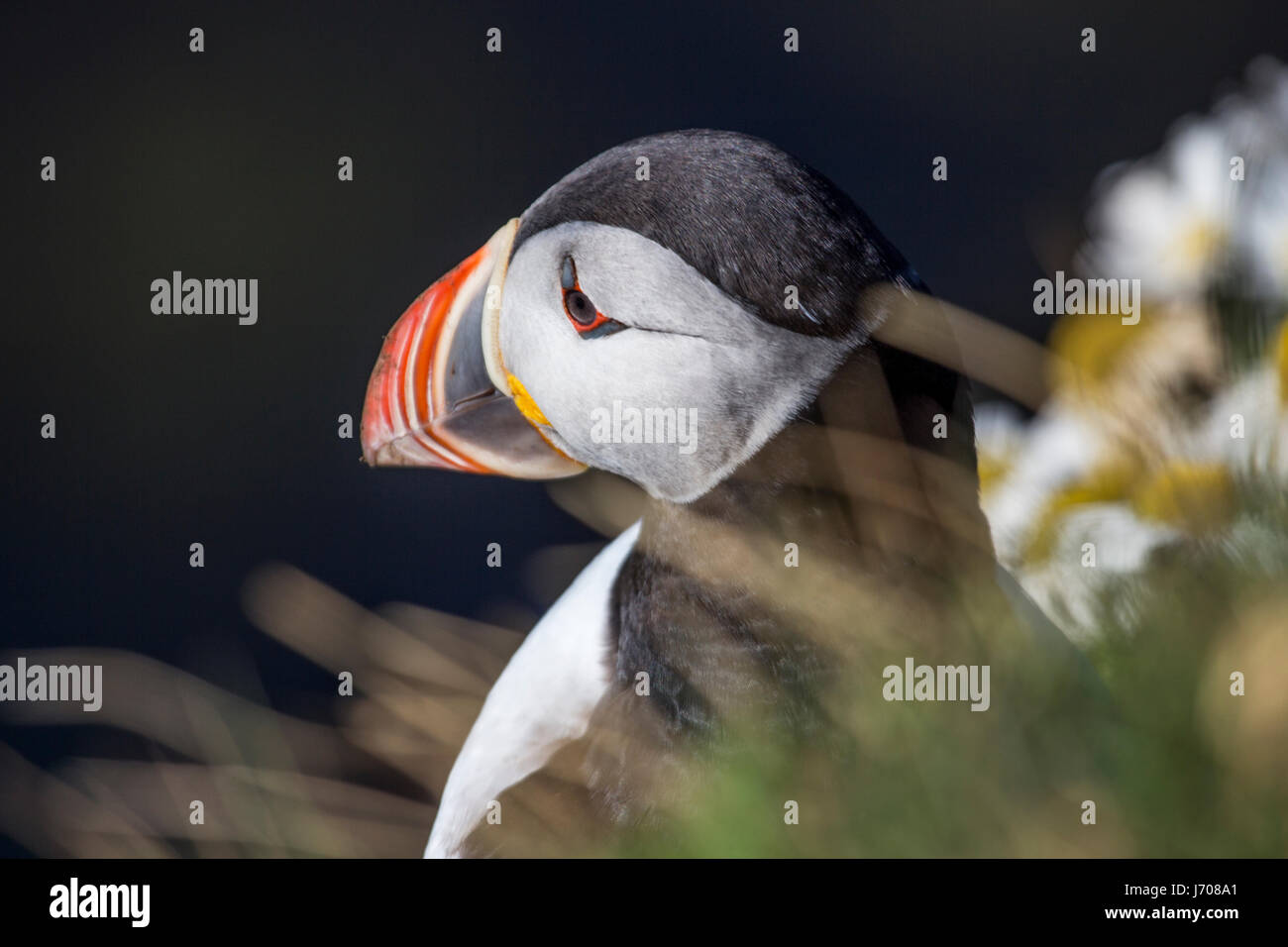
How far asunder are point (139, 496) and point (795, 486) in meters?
1.25

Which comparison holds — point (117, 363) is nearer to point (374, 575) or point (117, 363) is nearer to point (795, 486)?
point (374, 575)

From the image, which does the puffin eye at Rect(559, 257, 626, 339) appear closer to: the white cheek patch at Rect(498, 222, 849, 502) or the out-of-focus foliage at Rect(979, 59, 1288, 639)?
the white cheek patch at Rect(498, 222, 849, 502)

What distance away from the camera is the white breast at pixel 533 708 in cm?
102

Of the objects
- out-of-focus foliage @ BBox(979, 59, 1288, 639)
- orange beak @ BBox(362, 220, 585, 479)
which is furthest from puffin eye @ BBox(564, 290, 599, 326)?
out-of-focus foliage @ BBox(979, 59, 1288, 639)

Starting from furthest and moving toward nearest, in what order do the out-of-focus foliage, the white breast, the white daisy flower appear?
the white breast, the white daisy flower, the out-of-focus foliage

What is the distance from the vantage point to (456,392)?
1108 millimetres

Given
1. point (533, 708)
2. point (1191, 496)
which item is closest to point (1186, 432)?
point (1191, 496)

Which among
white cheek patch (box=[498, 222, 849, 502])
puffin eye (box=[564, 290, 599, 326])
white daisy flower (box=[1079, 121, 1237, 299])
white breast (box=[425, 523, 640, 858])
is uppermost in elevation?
white daisy flower (box=[1079, 121, 1237, 299])

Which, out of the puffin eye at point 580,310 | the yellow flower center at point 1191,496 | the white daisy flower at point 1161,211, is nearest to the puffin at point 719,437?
the puffin eye at point 580,310

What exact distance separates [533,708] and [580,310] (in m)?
0.37

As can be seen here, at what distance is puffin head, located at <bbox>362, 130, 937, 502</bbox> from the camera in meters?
0.86

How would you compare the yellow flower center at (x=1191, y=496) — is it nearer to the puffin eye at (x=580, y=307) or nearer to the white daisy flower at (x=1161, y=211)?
the white daisy flower at (x=1161, y=211)

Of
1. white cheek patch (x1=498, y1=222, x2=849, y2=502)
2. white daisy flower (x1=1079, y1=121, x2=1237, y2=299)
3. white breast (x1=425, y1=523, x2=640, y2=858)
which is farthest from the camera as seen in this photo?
white breast (x1=425, y1=523, x2=640, y2=858)
